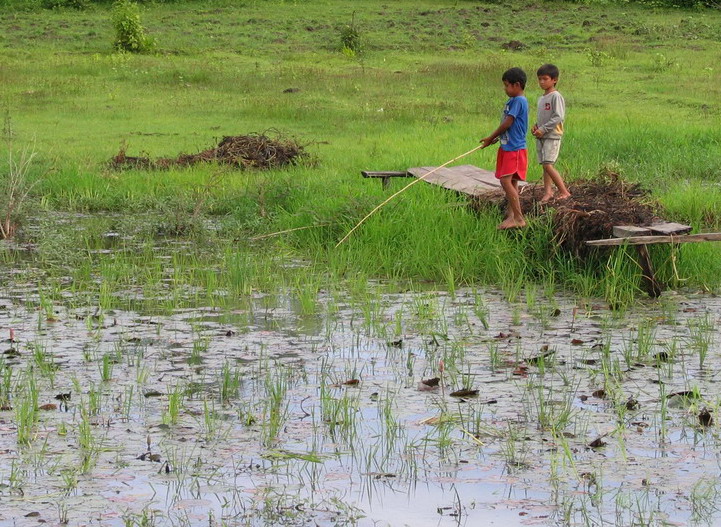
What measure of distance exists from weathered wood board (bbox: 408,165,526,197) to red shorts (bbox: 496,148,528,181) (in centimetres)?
66

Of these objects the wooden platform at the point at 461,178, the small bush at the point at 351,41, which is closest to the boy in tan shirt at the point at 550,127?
the wooden platform at the point at 461,178

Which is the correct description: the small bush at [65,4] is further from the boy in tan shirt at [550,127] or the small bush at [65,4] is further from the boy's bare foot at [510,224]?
the boy's bare foot at [510,224]

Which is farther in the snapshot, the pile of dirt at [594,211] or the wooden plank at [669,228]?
the pile of dirt at [594,211]

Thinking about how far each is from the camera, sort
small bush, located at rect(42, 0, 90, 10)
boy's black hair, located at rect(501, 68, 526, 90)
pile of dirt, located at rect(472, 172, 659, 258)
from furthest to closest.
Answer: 1. small bush, located at rect(42, 0, 90, 10)
2. boy's black hair, located at rect(501, 68, 526, 90)
3. pile of dirt, located at rect(472, 172, 659, 258)

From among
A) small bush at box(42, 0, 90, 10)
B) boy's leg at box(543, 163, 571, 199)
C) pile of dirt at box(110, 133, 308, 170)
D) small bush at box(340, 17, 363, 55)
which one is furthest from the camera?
small bush at box(42, 0, 90, 10)

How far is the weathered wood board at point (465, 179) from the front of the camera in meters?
8.88

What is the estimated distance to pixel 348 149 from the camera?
1273 centimetres

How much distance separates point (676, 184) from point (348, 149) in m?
3.94

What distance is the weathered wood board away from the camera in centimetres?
888

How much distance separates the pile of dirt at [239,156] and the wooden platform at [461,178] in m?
2.12

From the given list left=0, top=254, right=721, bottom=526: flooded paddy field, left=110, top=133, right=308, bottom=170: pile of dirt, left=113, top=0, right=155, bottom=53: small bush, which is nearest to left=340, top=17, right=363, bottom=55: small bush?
left=113, top=0, right=155, bottom=53: small bush

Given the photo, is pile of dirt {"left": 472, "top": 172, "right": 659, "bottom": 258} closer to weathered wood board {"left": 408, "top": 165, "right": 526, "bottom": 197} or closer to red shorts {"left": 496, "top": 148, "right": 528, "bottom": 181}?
red shorts {"left": 496, "top": 148, "right": 528, "bottom": 181}

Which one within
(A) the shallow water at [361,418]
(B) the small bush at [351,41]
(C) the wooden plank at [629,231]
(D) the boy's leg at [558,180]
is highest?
(B) the small bush at [351,41]

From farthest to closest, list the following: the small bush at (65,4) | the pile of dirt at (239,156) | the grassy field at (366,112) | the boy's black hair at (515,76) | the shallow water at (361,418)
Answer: the small bush at (65,4)
the pile of dirt at (239,156)
the grassy field at (366,112)
the boy's black hair at (515,76)
the shallow water at (361,418)
